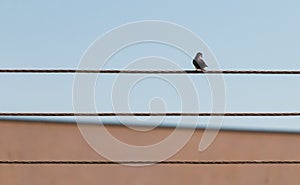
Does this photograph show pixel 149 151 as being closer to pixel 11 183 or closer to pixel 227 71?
pixel 11 183

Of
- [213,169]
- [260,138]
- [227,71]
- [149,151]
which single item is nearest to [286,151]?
[260,138]

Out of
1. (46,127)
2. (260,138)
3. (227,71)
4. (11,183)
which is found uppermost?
(260,138)

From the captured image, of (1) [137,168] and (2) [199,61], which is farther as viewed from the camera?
(1) [137,168]

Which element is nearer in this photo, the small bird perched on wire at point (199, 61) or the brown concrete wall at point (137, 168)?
the small bird perched on wire at point (199, 61)

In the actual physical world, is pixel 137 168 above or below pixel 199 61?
above

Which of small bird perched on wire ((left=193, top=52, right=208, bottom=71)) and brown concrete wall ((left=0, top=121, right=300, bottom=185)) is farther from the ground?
brown concrete wall ((left=0, top=121, right=300, bottom=185))

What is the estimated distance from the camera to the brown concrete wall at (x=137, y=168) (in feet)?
28.4

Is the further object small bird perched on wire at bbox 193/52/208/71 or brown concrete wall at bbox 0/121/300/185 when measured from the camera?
brown concrete wall at bbox 0/121/300/185

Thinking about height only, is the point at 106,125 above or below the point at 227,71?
above

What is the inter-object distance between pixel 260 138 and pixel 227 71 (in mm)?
5689

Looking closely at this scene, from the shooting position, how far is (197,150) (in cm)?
901

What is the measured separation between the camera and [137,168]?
9.15m

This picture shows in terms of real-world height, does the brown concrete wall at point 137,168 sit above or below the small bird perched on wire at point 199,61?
above

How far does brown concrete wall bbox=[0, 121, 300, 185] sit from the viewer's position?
866 cm
